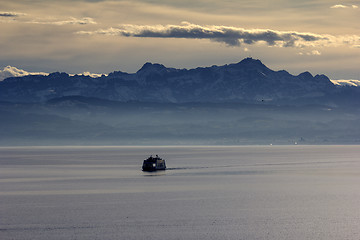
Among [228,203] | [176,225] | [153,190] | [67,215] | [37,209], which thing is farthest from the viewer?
[153,190]

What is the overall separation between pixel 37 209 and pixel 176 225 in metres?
32.8

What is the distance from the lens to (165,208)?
4953 inches

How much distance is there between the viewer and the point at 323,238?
309ft

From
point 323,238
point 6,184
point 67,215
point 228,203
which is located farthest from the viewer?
point 6,184

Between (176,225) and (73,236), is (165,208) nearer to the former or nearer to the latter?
(176,225)

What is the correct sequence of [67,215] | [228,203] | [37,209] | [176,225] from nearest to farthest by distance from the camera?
[176,225]
[67,215]
[37,209]
[228,203]

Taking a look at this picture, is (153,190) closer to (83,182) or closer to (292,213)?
(83,182)

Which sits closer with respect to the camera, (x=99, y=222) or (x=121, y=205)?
(x=99, y=222)

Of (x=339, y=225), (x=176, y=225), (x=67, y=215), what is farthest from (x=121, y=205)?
(x=339, y=225)

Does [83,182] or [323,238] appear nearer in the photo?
[323,238]

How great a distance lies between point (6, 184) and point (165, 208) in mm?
74600

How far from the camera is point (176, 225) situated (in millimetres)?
105062

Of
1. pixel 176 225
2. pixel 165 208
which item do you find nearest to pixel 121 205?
pixel 165 208

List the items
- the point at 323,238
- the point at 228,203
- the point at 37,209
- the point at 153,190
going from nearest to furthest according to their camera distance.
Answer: the point at 323,238 < the point at 37,209 < the point at 228,203 < the point at 153,190
